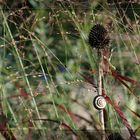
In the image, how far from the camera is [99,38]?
1562mm

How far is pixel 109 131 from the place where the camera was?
137 cm

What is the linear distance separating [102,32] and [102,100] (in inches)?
13.7

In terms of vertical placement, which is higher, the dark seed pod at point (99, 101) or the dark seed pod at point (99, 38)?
the dark seed pod at point (99, 38)

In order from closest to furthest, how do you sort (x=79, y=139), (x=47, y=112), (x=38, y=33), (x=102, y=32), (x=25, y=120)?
(x=79, y=139) < (x=25, y=120) < (x=102, y=32) < (x=47, y=112) < (x=38, y=33)

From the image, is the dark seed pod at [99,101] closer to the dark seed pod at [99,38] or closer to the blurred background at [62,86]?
the blurred background at [62,86]

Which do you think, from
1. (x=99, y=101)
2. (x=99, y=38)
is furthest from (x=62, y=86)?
(x=99, y=101)

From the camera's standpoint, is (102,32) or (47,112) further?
(47,112)

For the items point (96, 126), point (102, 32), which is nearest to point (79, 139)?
point (96, 126)

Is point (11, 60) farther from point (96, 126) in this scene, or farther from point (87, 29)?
point (96, 126)

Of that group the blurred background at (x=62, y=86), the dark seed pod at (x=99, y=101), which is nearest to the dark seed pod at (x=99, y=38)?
the blurred background at (x=62, y=86)

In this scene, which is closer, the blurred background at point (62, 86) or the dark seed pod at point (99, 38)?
the blurred background at point (62, 86)

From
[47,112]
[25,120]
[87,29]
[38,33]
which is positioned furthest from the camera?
[38,33]

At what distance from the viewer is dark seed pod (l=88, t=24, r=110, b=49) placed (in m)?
1.54

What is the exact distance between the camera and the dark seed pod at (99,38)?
154cm
